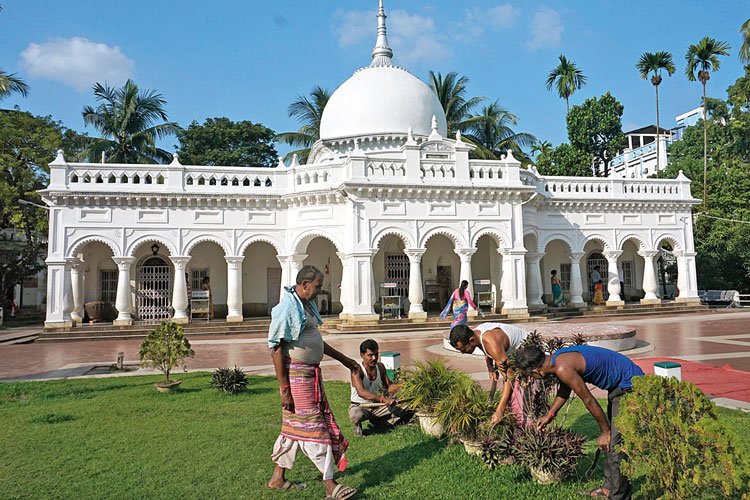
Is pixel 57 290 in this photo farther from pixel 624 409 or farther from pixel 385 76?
pixel 624 409

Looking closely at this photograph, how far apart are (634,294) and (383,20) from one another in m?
18.0

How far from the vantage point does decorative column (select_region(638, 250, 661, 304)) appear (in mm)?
22081

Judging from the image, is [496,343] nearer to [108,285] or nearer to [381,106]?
[381,106]

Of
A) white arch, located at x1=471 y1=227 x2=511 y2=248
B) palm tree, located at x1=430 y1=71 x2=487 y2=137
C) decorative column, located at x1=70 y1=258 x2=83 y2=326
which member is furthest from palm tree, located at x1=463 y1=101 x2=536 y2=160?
decorative column, located at x1=70 y1=258 x2=83 y2=326

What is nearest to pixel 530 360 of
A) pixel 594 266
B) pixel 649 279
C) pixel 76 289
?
pixel 76 289

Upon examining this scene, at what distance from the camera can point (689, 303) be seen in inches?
875

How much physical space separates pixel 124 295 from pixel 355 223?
28.2 feet

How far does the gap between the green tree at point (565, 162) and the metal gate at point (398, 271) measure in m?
15.6

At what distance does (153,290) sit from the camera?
798 inches

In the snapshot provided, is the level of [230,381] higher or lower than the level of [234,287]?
lower

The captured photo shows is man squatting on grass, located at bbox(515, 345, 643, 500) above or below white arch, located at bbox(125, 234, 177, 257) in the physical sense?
below

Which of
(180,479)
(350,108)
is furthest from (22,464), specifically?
(350,108)

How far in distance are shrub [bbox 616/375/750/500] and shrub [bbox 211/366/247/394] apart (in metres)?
6.01

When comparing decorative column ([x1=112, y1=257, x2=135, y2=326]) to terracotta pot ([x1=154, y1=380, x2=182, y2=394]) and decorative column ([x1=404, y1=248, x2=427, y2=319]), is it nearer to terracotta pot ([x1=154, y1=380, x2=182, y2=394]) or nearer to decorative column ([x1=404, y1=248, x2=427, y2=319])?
decorative column ([x1=404, y1=248, x2=427, y2=319])
